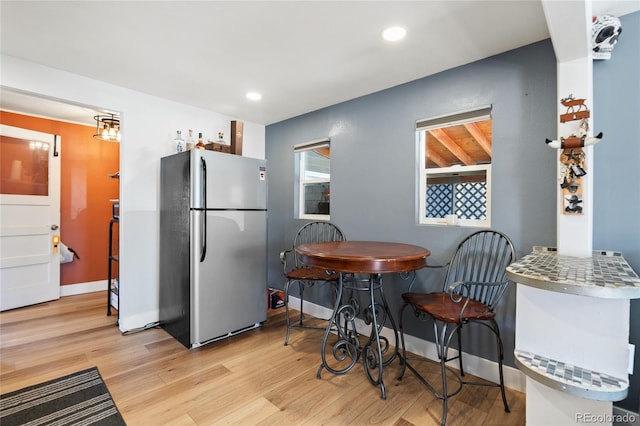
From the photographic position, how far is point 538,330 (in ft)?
3.95

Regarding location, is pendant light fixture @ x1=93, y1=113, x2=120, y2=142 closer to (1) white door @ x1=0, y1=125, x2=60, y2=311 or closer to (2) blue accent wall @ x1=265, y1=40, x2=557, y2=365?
(1) white door @ x1=0, y1=125, x2=60, y2=311

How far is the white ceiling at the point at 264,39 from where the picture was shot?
1.63m

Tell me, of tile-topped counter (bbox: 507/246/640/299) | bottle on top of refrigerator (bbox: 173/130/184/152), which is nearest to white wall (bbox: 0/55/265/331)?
bottle on top of refrigerator (bbox: 173/130/184/152)

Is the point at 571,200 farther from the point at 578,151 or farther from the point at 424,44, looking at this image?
the point at 424,44

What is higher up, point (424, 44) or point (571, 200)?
point (424, 44)

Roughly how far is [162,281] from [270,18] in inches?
100

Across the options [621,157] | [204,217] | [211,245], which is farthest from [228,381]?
[621,157]

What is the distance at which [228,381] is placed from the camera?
2.01m

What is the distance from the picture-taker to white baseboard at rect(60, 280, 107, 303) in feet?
12.7

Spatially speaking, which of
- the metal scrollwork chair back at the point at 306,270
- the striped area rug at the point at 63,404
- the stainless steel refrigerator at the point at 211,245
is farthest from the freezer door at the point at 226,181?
the striped area rug at the point at 63,404

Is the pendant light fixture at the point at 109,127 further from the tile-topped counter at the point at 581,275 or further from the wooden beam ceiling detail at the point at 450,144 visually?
the tile-topped counter at the point at 581,275

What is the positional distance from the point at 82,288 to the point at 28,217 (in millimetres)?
1159

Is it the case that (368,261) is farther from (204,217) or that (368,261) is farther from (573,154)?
(204,217)

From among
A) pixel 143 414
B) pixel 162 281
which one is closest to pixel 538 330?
pixel 143 414
